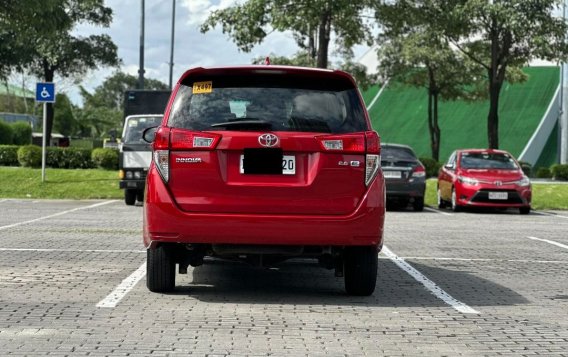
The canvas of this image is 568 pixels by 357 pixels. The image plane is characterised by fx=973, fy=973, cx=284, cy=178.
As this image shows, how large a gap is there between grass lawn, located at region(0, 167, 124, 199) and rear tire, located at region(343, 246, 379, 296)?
18285mm

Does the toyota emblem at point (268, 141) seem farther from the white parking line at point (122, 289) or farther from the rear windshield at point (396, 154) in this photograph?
the rear windshield at point (396, 154)

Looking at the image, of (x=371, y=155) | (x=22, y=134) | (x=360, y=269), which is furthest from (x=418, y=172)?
(x=22, y=134)

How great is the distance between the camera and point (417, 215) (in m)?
20.4

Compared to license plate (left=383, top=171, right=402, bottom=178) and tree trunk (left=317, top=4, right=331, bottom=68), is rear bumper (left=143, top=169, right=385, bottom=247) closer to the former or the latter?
license plate (left=383, top=171, right=402, bottom=178)

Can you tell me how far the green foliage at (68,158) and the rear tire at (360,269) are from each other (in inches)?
913

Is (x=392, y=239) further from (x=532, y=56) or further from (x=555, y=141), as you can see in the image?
(x=555, y=141)

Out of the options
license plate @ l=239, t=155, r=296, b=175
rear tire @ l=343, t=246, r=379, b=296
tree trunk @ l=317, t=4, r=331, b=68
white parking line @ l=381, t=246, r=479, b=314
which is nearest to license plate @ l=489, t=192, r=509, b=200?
white parking line @ l=381, t=246, r=479, b=314

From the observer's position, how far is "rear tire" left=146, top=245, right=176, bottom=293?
7949 mm

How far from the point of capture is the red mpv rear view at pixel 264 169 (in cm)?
746

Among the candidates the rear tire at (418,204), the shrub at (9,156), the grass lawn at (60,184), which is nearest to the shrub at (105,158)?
the grass lawn at (60,184)

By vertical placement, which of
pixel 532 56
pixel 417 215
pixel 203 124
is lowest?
pixel 417 215

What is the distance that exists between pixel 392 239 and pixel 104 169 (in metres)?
17.7

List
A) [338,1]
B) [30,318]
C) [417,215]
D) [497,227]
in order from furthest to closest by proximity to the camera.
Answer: [338,1] < [417,215] < [497,227] < [30,318]

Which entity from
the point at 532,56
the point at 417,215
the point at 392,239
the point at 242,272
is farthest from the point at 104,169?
the point at 242,272
